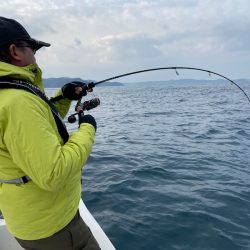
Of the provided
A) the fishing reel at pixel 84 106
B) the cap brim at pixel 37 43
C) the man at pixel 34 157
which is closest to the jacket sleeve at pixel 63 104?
the fishing reel at pixel 84 106

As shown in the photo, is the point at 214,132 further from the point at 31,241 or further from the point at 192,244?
the point at 31,241

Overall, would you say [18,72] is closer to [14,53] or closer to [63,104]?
[14,53]

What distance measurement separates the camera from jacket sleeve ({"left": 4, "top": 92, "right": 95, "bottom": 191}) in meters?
1.72

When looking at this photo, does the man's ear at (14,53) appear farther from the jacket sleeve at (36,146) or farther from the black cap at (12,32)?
the jacket sleeve at (36,146)

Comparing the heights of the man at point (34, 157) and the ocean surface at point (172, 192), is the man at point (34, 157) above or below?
above

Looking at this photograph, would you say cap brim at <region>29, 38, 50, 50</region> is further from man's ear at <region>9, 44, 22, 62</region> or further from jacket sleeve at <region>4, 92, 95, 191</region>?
jacket sleeve at <region>4, 92, 95, 191</region>

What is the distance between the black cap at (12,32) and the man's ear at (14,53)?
0.14ft

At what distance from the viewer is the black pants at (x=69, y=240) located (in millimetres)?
2159

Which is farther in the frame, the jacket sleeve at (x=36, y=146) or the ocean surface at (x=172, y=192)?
the ocean surface at (x=172, y=192)

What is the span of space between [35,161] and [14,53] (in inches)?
27.4

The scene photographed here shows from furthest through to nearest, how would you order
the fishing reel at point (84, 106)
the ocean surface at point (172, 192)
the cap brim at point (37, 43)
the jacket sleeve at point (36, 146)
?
1. the ocean surface at point (172, 192)
2. the fishing reel at point (84, 106)
3. the cap brim at point (37, 43)
4. the jacket sleeve at point (36, 146)

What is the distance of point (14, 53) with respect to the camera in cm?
200

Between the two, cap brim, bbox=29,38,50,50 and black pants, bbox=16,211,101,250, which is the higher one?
cap brim, bbox=29,38,50,50

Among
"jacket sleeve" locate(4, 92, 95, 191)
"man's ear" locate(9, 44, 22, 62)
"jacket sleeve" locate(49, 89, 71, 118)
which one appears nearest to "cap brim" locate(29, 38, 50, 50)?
"man's ear" locate(9, 44, 22, 62)
